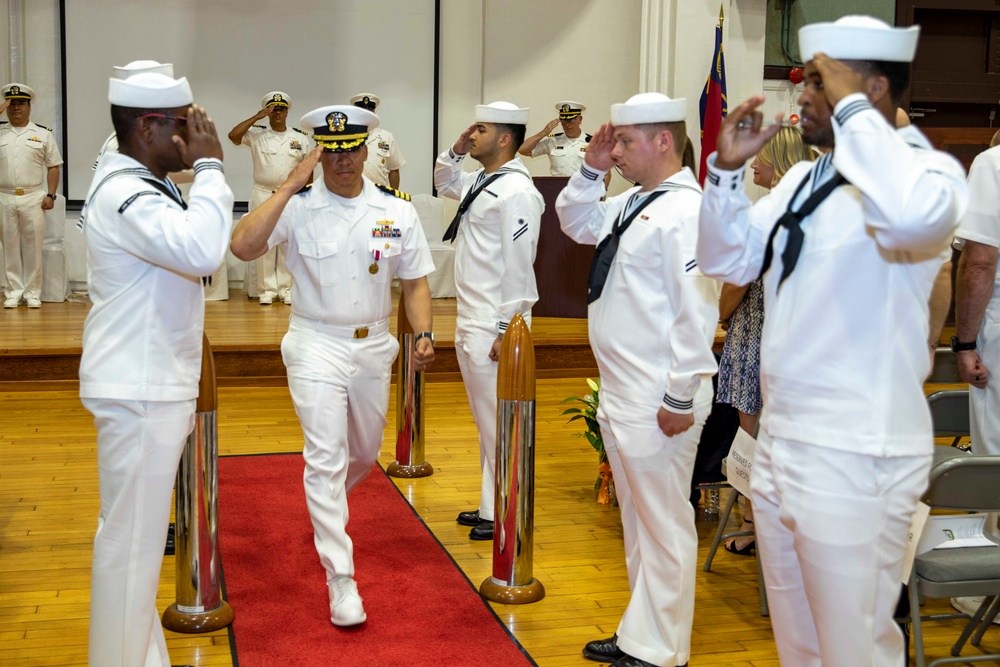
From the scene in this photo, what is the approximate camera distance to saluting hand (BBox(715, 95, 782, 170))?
2.13 metres

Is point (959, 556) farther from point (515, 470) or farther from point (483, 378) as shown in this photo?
point (483, 378)

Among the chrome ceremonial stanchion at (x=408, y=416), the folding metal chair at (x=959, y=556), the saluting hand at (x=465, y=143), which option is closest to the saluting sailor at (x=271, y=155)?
the chrome ceremonial stanchion at (x=408, y=416)

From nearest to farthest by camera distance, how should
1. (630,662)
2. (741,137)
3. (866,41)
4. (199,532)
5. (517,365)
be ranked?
(866,41)
(741,137)
(630,662)
(199,532)
(517,365)

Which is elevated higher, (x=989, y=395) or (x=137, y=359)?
(x=137, y=359)

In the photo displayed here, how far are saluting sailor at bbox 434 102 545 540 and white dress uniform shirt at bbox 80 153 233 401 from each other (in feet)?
5.86

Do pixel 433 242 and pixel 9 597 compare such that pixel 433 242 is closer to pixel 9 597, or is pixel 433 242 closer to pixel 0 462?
pixel 0 462

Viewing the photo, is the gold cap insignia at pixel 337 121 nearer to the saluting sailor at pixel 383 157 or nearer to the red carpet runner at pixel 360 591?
the red carpet runner at pixel 360 591

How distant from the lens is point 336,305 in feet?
12.1

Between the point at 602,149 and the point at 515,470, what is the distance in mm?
1253

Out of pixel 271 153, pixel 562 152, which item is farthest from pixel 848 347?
pixel 271 153

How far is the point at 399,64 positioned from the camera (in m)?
11.4

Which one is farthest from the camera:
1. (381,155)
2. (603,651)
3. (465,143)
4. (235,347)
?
(381,155)

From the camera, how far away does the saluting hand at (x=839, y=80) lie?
2.04m

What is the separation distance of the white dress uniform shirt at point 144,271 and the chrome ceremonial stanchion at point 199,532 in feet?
2.81
